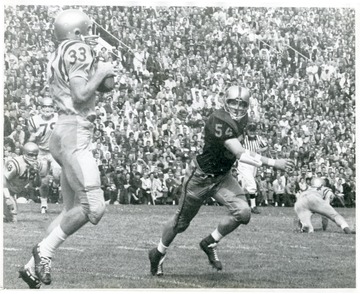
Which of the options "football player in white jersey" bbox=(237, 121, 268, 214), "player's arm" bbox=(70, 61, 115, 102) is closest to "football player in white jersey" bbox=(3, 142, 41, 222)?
"player's arm" bbox=(70, 61, 115, 102)

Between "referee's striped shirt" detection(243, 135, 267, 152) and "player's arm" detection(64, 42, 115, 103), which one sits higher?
"player's arm" detection(64, 42, 115, 103)

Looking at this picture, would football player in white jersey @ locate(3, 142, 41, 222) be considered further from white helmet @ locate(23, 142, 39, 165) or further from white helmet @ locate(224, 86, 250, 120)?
white helmet @ locate(224, 86, 250, 120)

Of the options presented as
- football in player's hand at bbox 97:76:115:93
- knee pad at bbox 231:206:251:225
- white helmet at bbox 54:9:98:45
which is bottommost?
knee pad at bbox 231:206:251:225

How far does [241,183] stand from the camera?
4785 millimetres

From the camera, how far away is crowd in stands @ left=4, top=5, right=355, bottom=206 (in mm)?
4719

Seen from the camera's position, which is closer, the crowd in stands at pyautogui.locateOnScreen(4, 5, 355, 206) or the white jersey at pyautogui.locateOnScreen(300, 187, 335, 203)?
the crowd in stands at pyautogui.locateOnScreen(4, 5, 355, 206)

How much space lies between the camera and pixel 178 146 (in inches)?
195

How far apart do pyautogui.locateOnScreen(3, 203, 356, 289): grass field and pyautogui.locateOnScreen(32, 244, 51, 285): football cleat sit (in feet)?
0.31

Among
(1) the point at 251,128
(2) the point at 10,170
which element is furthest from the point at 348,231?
(2) the point at 10,170

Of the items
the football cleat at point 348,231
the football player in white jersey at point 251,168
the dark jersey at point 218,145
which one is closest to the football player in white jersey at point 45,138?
the dark jersey at point 218,145

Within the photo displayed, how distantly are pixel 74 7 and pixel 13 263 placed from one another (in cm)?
165

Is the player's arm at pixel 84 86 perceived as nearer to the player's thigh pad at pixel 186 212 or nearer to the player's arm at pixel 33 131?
the player's arm at pixel 33 131

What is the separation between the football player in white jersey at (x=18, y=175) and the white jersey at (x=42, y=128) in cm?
7

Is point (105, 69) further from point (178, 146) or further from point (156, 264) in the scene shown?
point (156, 264)
